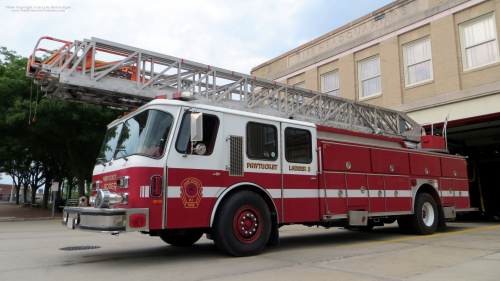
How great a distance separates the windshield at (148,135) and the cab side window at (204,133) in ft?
0.71

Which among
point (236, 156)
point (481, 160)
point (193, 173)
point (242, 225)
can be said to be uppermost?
point (481, 160)

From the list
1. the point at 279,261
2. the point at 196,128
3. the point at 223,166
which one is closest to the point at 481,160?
the point at 279,261

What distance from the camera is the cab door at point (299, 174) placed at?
287 inches

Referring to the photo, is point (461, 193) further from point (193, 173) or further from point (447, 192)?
point (193, 173)

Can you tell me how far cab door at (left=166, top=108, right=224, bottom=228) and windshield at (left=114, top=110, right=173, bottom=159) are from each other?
19 centimetres

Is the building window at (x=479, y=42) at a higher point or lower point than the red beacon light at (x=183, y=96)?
higher

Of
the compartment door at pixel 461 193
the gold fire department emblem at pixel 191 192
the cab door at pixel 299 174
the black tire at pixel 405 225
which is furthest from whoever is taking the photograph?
the compartment door at pixel 461 193

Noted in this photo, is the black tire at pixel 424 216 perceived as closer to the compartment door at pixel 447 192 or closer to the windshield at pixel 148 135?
the compartment door at pixel 447 192

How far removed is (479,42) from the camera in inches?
607

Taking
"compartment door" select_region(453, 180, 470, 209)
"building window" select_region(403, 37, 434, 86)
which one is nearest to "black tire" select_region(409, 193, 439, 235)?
"compartment door" select_region(453, 180, 470, 209)

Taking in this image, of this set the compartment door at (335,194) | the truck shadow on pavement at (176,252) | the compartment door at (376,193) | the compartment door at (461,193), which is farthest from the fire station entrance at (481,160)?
the compartment door at (335,194)

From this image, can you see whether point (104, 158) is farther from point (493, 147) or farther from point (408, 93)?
point (493, 147)

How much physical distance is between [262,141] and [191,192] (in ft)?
5.69

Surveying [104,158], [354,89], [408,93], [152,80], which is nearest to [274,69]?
[354,89]
